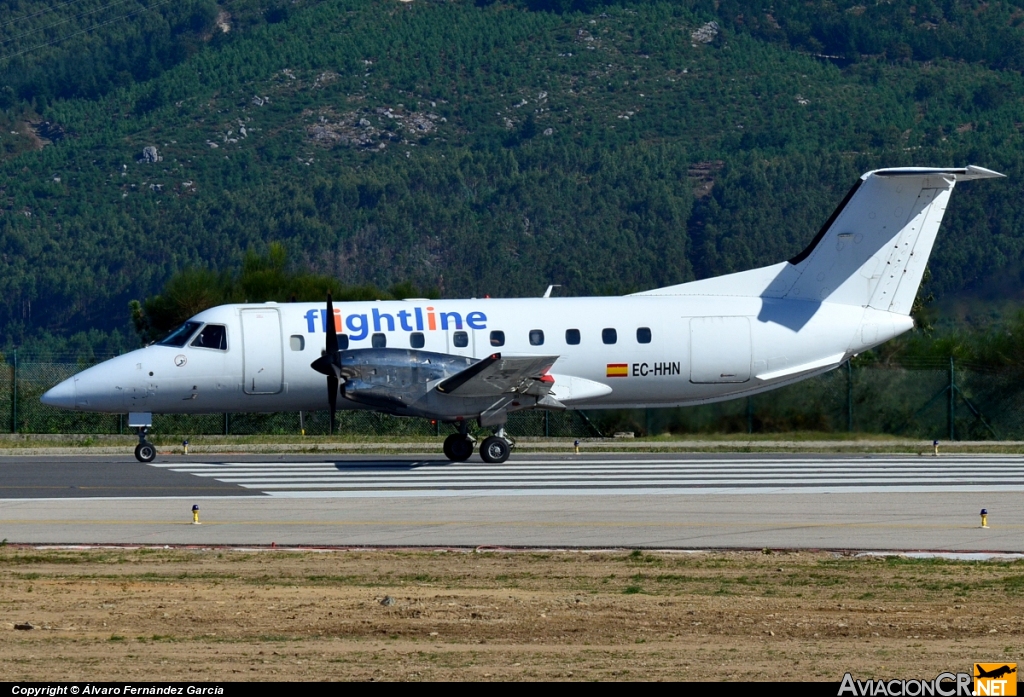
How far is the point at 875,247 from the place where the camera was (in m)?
26.5

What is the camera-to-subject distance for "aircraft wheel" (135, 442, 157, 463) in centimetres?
2530

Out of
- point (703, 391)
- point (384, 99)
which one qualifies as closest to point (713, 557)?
point (703, 391)

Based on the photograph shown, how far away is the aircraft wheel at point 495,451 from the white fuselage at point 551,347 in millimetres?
1486

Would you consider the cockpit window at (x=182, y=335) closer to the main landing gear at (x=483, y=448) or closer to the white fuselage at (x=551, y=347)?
the white fuselage at (x=551, y=347)

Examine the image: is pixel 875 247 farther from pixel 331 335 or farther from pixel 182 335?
pixel 182 335

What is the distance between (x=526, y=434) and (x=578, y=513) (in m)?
18.2

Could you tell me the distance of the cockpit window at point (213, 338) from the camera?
25234 mm

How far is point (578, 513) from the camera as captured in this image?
17234 millimetres

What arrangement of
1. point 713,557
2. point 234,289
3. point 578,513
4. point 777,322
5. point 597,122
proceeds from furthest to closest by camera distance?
point 597,122, point 234,289, point 777,322, point 578,513, point 713,557

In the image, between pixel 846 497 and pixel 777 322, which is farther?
pixel 777 322

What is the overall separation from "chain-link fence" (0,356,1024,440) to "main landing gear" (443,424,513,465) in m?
6.61

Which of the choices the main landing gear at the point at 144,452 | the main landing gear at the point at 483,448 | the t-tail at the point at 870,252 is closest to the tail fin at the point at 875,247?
the t-tail at the point at 870,252

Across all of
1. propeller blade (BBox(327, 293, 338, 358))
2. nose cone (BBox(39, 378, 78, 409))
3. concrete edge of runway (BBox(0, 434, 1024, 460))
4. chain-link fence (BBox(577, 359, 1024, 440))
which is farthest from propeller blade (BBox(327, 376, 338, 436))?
chain-link fence (BBox(577, 359, 1024, 440))

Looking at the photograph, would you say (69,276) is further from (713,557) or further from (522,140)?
(713,557)
